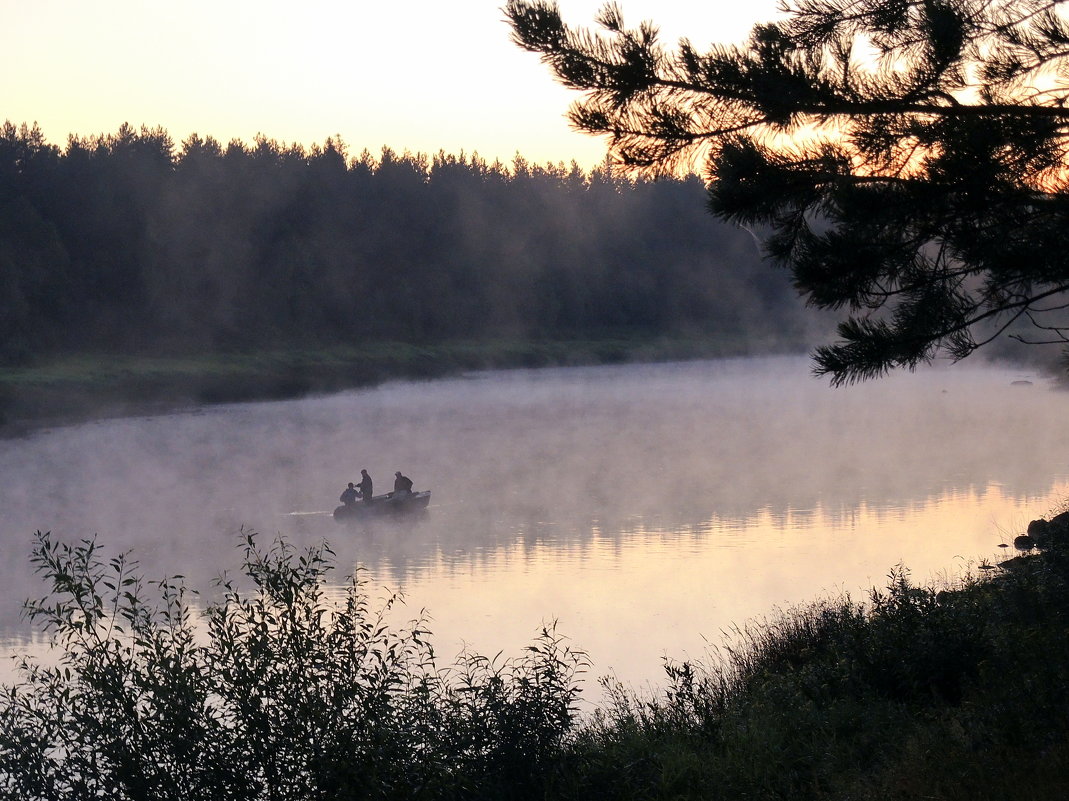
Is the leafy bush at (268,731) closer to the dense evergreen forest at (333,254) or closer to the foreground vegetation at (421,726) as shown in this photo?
the foreground vegetation at (421,726)

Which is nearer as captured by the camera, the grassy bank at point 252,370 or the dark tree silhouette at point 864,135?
the dark tree silhouette at point 864,135

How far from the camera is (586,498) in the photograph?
2638 centimetres

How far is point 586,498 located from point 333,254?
55185mm

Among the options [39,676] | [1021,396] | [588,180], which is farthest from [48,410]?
[588,180]

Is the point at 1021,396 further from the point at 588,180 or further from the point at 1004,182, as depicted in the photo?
the point at 588,180

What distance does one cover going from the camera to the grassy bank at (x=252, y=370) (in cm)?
4597

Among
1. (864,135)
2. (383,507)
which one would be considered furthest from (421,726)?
(383,507)

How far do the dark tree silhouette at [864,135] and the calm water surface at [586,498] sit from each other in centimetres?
550

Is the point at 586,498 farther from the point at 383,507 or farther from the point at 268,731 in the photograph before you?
the point at 268,731

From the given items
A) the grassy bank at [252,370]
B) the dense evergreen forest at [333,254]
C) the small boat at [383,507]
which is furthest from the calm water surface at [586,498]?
the dense evergreen forest at [333,254]

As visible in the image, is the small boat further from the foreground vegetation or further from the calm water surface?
the foreground vegetation

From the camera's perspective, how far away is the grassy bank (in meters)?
46.0

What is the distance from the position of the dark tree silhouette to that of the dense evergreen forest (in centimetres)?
4766

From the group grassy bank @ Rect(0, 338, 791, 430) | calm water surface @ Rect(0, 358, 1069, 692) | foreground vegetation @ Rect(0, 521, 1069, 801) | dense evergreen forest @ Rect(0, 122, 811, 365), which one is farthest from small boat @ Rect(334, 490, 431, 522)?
dense evergreen forest @ Rect(0, 122, 811, 365)
